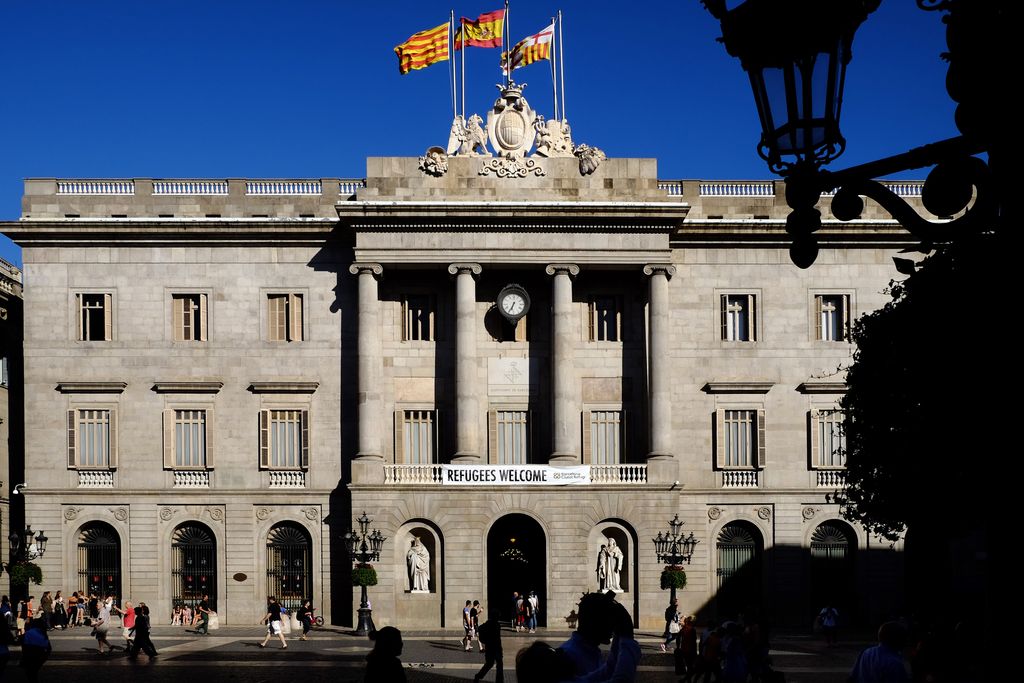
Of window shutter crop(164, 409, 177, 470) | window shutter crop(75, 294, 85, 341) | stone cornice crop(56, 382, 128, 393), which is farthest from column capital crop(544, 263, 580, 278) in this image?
window shutter crop(75, 294, 85, 341)

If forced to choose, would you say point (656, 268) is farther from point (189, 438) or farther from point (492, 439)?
point (189, 438)

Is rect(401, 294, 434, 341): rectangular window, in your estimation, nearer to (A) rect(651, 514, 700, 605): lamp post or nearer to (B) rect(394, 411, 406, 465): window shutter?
(B) rect(394, 411, 406, 465): window shutter

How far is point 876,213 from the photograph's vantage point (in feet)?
181

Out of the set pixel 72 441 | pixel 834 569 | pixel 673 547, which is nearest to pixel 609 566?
pixel 673 547

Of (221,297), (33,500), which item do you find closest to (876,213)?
(221,297)

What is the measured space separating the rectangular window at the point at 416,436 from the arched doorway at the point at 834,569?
15.6 metres

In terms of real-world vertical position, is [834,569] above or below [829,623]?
above

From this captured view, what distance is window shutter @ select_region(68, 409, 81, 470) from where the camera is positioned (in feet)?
174

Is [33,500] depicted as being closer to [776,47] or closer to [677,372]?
[677,372]

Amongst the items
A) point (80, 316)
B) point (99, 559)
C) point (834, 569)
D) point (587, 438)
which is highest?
point (80, 316)

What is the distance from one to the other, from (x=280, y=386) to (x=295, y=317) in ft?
9.31

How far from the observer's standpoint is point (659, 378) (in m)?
52.5

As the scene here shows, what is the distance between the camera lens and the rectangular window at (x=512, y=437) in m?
53.8

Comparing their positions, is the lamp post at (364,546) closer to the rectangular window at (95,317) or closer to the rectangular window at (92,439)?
the rectangular window at (92,439)
